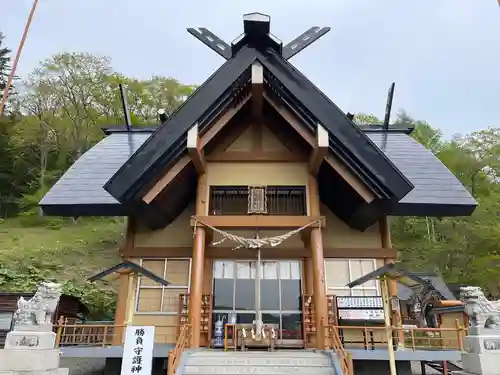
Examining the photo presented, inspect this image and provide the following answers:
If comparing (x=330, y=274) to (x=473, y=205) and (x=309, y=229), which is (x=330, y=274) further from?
(x=473, y=205)

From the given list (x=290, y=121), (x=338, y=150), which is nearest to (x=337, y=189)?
(x=338, y=150)

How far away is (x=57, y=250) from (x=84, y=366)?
689 inches

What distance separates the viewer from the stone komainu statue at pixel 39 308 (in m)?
6.10

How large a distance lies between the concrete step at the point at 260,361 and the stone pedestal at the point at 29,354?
2214mm

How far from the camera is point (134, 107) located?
35.9 metres

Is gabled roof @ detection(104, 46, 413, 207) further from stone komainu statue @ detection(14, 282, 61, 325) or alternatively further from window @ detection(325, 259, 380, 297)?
stone komainu statue @ detection(14, 282, 61, 325)

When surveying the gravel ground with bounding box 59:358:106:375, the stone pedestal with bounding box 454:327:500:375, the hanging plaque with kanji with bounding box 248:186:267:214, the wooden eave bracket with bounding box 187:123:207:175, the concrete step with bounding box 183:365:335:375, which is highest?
the wooden eave bracket with bounding box 187:123:207:175

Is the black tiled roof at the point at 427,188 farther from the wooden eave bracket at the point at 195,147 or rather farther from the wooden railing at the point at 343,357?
the wooden eave bracket at the point at 195,147

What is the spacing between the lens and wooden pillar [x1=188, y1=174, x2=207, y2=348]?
8125mm

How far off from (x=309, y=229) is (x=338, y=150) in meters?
1.87

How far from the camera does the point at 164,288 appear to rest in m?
9.92

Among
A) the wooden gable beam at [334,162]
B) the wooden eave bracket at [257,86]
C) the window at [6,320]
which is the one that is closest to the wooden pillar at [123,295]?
the wooden eave bracket at [257,86]

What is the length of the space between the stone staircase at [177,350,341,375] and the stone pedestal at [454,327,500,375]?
2071mm

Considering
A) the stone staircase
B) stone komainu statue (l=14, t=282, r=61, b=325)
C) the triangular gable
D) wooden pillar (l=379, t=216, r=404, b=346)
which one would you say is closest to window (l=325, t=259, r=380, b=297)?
wooden pillar (l=379, t=216, r=404, b=346)
